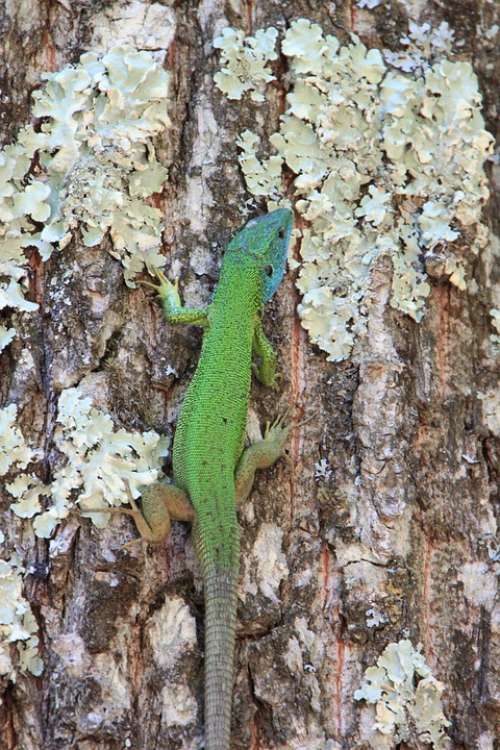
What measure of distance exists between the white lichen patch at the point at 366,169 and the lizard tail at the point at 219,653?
3.33 ft

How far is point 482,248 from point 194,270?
126cm

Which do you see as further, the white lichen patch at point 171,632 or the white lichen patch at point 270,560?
the white lichen patch at point 270,560

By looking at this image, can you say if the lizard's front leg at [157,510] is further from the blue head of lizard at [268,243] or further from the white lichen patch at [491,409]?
the white lichen patch at [491,409]

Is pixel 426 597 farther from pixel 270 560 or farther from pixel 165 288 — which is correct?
pixel 165 288

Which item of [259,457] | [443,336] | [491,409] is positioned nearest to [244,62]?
[443,336]

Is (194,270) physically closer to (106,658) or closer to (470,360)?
(470,360)

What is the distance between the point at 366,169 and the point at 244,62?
66cm

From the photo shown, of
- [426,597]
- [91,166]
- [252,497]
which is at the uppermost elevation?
[91,166]

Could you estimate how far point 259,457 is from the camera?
3748 mm

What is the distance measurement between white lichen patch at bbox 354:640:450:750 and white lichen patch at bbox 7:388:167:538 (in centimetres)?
107

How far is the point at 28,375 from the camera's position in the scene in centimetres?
363

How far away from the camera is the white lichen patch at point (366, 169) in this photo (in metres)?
4.04

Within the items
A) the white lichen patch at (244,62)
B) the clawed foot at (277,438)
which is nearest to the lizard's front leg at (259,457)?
the clawed foot at (277,438)

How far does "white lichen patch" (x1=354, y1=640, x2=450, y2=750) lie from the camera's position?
3.50 m
